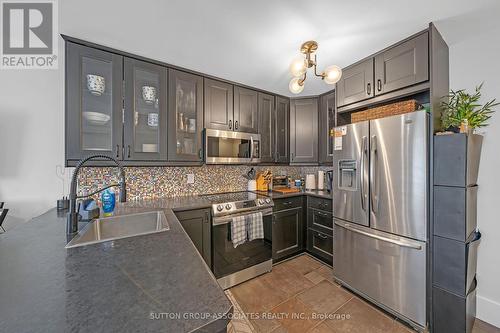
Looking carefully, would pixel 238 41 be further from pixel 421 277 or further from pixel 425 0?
pixel 421 277

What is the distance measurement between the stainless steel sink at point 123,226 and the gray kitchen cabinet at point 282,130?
1991 mm

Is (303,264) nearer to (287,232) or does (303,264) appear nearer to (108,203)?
(287,232)

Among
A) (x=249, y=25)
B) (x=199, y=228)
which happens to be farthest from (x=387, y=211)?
(x=249, y=25)

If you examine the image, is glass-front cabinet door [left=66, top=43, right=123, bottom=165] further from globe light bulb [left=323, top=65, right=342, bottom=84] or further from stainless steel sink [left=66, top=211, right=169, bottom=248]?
globe light bulb [left=323, top=65, right=342, bottom=84]

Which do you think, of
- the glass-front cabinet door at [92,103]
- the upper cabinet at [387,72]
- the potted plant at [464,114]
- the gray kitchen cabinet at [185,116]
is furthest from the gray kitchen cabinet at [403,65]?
the glass-front cabinet door at [92,103]

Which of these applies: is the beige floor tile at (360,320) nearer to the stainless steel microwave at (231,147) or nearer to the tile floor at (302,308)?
the tile floor at (302,308)

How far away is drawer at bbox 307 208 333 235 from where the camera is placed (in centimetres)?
256

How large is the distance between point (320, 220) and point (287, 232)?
485 mm

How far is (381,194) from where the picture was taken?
70.6 inches

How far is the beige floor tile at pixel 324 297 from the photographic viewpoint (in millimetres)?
1887

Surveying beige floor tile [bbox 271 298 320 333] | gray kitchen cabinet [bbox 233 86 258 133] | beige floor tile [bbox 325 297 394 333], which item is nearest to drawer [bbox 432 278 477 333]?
beige floor tile [bbox 325 297 394 333]

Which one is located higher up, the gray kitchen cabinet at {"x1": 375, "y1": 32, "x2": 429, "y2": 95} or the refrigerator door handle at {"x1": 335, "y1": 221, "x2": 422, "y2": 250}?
the gray kitchen cabinet at {"x1": 375, "y1": 32, "x2": 429, "y2": 95}

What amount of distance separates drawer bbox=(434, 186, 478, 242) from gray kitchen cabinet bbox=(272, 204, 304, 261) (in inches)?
59.3

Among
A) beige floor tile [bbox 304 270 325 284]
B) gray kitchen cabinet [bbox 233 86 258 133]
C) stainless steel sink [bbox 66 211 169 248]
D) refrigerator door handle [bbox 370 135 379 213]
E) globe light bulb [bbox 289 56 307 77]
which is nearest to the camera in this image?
stainless steel sink [bbox 66 211 169 248]
